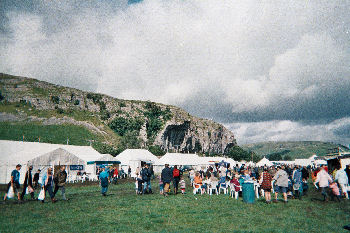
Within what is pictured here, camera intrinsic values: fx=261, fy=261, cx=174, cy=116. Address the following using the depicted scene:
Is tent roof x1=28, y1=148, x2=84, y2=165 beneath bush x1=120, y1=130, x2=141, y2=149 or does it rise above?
beneath

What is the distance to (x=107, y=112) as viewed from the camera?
111688 mm

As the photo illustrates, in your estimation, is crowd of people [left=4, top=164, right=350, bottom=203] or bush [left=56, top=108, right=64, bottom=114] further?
bush [left=56, top=108, right=64, bottom=114]

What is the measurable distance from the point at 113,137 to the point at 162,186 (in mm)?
79453

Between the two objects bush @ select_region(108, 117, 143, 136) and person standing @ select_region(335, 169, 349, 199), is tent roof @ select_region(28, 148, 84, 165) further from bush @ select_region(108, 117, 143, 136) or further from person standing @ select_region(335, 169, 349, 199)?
bush @ select_region(108, 117, 143, 136)

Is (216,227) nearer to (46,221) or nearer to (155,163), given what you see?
(46,221)

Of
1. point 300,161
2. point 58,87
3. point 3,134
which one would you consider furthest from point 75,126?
point 300,161

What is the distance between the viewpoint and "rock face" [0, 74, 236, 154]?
292 feet

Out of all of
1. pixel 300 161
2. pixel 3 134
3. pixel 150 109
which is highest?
pixel 150 109

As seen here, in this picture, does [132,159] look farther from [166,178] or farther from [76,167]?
[166,178]

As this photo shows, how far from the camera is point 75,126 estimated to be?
281 feet

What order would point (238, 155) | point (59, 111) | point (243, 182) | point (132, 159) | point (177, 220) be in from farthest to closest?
point (238, 155) → point (59, 111) → point (132, 159) → point (243, 182) → point (177, 220)

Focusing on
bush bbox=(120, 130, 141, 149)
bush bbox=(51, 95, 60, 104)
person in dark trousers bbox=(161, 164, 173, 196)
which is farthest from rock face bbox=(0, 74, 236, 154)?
person in dark trousers bbox=(161, 164, 173, 196)

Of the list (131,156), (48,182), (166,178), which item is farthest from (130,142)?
(48,182)

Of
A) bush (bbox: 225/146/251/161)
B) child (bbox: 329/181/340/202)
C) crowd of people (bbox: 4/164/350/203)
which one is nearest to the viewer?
crowd of people (bbox: 4/164/350/203)
